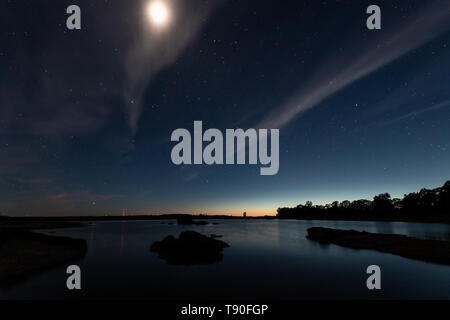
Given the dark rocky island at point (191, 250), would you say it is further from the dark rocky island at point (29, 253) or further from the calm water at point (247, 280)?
the dark rocky island at point (29, 253)

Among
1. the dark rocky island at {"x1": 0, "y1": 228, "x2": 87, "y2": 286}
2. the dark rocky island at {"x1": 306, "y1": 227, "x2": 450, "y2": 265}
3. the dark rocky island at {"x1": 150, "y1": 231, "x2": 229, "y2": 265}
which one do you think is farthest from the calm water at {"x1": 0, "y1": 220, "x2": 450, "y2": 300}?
the dark rocky island at {"x1": 306, "y1": 227, "x2": 450, "y2": 265}

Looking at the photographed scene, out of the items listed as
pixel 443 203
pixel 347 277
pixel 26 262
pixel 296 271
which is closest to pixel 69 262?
pixel 26 262

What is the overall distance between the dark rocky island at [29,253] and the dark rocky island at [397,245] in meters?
36.9

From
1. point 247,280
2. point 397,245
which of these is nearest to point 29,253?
point 247,280

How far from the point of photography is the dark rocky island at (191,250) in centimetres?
2575

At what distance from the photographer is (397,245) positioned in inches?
1172

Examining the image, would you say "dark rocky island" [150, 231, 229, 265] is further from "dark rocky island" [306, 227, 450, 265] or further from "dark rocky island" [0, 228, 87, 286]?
"dark rocky island" [306, 227, 450, 265]

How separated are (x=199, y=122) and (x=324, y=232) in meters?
38.8

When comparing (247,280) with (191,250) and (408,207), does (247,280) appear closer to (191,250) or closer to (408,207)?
(191,250)

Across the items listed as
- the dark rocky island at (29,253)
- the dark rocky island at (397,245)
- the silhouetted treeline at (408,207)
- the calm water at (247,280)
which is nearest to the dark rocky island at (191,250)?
the calm water at (247,280)

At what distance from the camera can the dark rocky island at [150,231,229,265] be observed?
25750 mm

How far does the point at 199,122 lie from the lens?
1764cm

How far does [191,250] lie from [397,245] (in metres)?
27.0
